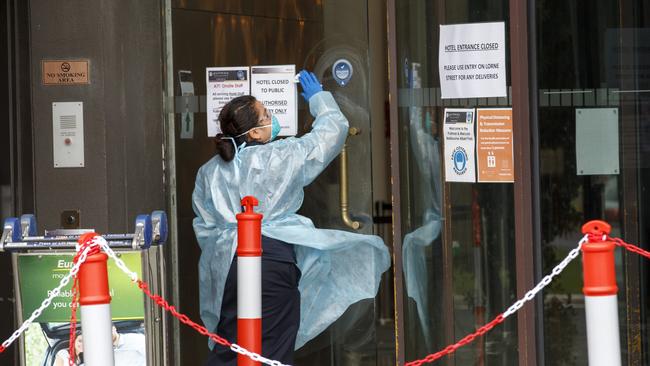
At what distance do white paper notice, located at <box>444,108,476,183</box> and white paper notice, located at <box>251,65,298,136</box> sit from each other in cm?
93

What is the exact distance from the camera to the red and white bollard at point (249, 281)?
5418 millimetres

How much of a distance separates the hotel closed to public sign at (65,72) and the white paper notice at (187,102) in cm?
51

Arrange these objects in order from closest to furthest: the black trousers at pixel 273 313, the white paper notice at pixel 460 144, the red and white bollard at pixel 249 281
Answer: the red and white bollard at pixel 249 281
the black trousers at pixel 273 313
the white paper notice at pixel 460 144

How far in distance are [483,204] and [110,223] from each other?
1978mm

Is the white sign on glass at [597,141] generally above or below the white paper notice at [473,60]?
below

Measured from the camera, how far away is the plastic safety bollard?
176 inches

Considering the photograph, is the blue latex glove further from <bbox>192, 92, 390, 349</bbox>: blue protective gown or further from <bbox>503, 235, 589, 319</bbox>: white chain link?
<bbox>503, 235, 589, 319</bbox>: white chain link

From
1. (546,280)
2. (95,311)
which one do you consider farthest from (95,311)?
(546,280)

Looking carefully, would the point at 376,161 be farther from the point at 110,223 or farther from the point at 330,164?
the point at 110,223

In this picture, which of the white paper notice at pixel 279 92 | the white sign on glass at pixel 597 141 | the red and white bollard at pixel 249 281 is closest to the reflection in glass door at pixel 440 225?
the white sign on glass at pixel 597 141

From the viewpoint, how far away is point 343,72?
6746mm

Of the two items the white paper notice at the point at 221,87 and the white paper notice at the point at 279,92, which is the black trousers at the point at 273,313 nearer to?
the white paper notice at the point at 279,92

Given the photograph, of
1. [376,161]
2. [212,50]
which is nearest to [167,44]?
[212,50]

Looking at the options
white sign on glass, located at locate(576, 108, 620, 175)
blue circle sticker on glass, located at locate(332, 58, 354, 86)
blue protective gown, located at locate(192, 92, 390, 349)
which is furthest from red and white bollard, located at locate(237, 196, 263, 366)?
white sign on glass, located at locate(576, 108, 620, 175)
